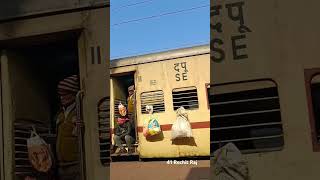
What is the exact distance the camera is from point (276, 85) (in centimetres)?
142

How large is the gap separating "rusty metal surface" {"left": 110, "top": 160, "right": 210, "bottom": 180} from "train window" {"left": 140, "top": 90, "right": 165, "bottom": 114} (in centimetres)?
16

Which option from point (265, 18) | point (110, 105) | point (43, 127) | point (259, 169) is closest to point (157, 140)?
point (110, 105)

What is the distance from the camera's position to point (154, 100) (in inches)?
52.6

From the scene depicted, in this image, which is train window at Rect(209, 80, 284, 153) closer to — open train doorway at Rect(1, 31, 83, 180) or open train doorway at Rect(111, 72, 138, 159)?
open train doorway at Rect(111, 72, 138, 159)

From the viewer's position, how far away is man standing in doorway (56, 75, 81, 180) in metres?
1.66

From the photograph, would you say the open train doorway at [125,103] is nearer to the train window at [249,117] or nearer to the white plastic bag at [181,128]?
the white plastic bag at [181,128]

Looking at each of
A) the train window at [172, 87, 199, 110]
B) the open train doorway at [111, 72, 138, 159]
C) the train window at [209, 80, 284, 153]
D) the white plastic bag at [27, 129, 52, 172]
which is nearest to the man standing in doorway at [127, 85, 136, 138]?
the open train doorway at [111, 72, 138, 159]

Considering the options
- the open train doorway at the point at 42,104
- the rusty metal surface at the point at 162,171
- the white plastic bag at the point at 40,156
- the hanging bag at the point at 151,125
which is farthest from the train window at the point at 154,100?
the white plastic bag at the point at 40,156

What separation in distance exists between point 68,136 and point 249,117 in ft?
2.21

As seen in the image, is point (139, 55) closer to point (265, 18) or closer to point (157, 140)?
point (157, 140)

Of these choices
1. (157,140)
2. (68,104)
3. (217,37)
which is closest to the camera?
(157,140)

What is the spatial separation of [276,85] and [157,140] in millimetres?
430

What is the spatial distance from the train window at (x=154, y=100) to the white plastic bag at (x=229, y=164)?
22 centimetres

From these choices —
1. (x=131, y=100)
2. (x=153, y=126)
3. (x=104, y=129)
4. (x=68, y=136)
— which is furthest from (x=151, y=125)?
(x=68, y=136)
